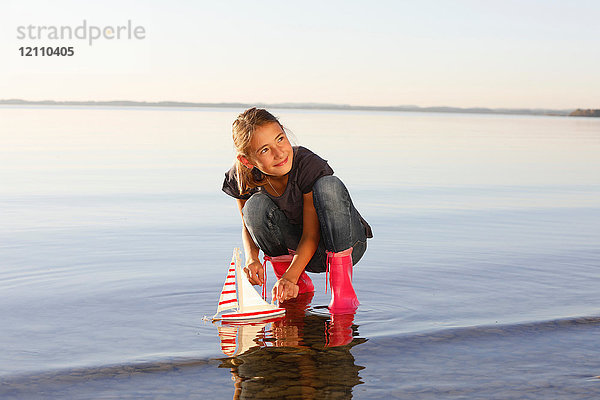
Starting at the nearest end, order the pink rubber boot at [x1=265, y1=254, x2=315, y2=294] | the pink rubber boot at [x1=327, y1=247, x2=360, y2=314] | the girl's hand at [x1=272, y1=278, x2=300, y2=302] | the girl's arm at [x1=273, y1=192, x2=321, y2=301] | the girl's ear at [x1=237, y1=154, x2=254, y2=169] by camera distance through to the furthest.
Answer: the girl's hand at [x1=272, y1=278, x2=300, y2=302] → the girl's arm at [x1=273, y1=192, x2=321, y2=301] → the girl's ear at [x1=237, y1=154, x2=254, y2=169] → the pink rubber boot at [x1=327, y1=247, x2=360, y2=314] → the pink rubber boot at [x1=265, y1=254, x2=315, y2=294]

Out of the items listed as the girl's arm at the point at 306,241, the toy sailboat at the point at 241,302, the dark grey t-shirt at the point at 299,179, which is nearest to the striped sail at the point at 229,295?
the toy sailboat at the point at 241,302

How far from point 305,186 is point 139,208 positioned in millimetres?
4546

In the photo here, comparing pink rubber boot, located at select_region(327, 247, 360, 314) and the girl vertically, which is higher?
the girl

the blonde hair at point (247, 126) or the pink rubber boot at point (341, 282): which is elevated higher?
the blonde hair at point (247, 126)

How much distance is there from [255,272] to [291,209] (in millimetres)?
414

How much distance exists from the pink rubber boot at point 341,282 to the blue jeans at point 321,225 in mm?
53

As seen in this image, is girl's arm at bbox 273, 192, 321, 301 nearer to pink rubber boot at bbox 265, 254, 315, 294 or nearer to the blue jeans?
the blue jeans

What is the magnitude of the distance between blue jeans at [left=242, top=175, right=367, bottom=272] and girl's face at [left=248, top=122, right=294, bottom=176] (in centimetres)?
22

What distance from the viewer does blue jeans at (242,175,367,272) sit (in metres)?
3.93

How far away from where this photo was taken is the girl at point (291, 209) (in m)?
3.83

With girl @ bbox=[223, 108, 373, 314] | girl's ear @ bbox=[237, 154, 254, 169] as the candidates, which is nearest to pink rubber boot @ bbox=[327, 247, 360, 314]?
girl @ bbox=[223, 108, 373, 314]

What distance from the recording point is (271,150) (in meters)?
3.83

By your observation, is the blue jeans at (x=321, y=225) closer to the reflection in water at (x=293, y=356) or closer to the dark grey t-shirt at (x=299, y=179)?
the dark grey t-shirt at (x=299, y=179)

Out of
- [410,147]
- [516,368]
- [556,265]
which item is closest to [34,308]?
[516,368]
